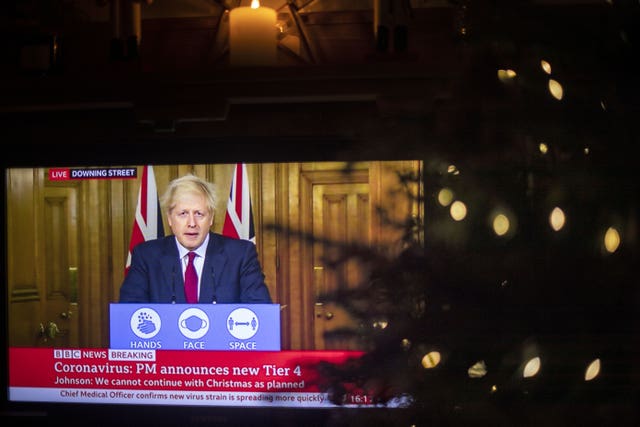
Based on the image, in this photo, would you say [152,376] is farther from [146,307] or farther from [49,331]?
[49,331]

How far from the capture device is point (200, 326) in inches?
80.8

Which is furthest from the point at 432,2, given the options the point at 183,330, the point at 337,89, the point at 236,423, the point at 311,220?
the point at 236,423

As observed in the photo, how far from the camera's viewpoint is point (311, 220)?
2014 millimetres

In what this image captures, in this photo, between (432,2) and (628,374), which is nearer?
(628,374)

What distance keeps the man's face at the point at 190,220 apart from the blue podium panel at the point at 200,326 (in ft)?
0.63

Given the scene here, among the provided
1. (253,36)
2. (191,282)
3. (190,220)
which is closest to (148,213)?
(190,220)

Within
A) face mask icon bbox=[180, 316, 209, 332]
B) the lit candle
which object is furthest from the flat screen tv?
Answer: the lit candle

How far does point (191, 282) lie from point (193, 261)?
0.20 ft

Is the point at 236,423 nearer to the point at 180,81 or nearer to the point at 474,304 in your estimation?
the point at 180,81

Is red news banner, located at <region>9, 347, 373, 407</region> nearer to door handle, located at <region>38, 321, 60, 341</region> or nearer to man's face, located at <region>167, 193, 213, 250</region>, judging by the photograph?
door handle, located at <region>38, 321, 60, 341</region>

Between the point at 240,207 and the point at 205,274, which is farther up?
the point at 240,207

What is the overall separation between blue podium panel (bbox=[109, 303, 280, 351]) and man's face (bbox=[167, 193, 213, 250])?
7.6 inches

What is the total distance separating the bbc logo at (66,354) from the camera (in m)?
2.11

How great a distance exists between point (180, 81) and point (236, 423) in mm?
1002
